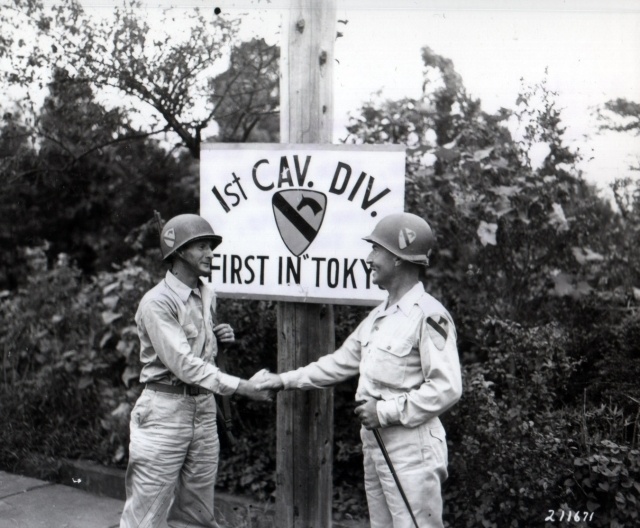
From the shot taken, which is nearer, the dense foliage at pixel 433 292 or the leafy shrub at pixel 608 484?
the leafy shrub at pixel 608 484

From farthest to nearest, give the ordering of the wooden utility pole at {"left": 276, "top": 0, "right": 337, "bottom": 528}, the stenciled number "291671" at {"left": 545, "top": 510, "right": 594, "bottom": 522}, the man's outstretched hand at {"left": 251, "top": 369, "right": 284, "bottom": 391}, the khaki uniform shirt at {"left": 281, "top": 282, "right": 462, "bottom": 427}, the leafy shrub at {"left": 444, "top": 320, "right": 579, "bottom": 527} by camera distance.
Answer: the leafy shrub at {"left": 444, "top": 320, "right": 579, "bottom": 527}, the stenciled number "291671" at {"left": 545, "top": 510, "right": 594, "bottom": 522}, the wooden utility pole at {"left": 276, "top": 0, "right": 337, "bottom": 528}, the man's outstretched hand at {"left": 251, "top": 369, "right": 284, "bottom": 391}, the khaki uniform shirt at {"left": 281, "top": 282, "right": 462, "bottom": 427}

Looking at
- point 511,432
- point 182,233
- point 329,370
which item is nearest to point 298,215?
point 182,233

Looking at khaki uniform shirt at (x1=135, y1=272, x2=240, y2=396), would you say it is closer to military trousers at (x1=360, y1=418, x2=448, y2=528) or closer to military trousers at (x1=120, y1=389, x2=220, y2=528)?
military trousers at (x1=120, y1=389, x2=220, y2=528)

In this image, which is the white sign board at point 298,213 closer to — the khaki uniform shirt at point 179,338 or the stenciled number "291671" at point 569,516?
the khaki uniform shirt at point 179,338

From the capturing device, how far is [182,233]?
13.2 feet

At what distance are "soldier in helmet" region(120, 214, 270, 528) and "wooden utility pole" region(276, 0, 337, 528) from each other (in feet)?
1.25

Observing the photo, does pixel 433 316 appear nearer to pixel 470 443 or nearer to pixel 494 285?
pixel 470 443

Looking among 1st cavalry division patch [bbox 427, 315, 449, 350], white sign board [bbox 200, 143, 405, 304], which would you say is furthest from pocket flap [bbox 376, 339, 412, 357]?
white sign board [bbox 200, 143, 405, 304]

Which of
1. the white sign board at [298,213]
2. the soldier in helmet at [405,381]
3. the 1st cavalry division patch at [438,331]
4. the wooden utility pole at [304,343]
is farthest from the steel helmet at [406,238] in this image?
the wooden utility pole at [304,343]

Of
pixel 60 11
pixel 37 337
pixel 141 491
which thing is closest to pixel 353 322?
pixel 141 491

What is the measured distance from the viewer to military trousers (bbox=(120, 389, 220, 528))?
13.0 ft

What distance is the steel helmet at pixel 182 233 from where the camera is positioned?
4.01m

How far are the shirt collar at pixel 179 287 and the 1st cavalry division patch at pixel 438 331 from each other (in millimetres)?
1303

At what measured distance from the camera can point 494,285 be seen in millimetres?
5633
